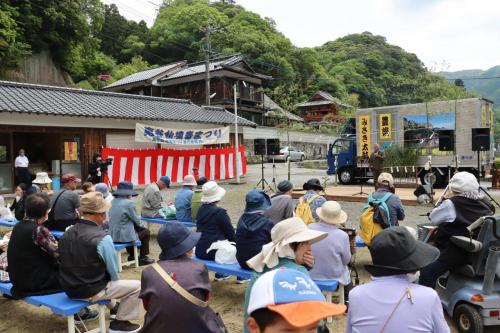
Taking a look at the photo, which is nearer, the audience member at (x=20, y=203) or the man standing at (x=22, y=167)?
the audience member at (x=20, y=203)

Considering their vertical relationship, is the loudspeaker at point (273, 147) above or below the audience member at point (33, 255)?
above

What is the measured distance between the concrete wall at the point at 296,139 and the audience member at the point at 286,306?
29320 millimetres

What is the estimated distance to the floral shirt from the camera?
3473mm

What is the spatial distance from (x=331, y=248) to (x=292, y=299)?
2624 mm

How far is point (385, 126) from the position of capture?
52.5ft

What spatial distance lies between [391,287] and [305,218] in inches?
124

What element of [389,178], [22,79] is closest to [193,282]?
[389,178]

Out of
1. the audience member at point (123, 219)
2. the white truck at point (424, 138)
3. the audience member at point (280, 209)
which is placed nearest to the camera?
the audience member at point (280, 209)

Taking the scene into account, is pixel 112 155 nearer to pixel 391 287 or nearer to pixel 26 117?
pixel 26 117

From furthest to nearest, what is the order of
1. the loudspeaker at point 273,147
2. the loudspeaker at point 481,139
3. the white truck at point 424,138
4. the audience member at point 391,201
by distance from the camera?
the white truck at point 424,138 → the loudspeaker at point 273,147 → the loudspeaker at point 481,139 → the audience member at point 391,201

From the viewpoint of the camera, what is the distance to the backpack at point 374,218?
440cm

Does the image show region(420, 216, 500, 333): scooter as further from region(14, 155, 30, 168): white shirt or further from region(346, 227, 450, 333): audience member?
region(14, 155, 30, 168): white shirt

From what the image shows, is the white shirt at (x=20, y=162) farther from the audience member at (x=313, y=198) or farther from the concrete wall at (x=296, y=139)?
the concrete wall at (x=296, y=139)

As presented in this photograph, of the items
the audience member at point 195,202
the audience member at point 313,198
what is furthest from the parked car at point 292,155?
the audience member at point 313,198
